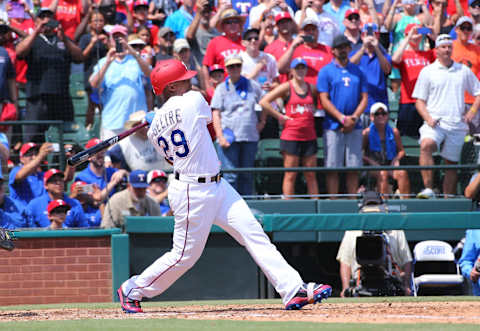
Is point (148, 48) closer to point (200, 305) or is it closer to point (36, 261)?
point (36, 261)

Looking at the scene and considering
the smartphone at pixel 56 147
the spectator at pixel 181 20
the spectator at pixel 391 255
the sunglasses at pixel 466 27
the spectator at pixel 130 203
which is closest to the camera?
the spectator at pixel 391 255

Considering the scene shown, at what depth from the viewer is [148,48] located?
1091 centimetres

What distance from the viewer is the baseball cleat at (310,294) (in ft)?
19.1

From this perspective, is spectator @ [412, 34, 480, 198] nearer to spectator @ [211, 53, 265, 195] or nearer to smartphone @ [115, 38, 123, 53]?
spectator @ [211, 53, 265, 195]

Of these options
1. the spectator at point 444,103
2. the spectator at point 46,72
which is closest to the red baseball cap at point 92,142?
the spectator at point 46,72

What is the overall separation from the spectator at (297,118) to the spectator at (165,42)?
1.67 metres

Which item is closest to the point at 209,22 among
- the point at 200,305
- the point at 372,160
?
the point at 372,160

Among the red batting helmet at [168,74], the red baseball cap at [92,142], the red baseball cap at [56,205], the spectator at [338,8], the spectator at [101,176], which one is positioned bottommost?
the red baseball cap at [56,205]

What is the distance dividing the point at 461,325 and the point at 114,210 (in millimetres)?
4588

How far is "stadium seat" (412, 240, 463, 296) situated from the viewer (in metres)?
8.93

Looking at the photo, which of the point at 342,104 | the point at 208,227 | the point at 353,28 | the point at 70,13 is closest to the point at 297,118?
the point at 342,104

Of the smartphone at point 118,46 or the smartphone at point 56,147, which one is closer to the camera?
the smartphone at point 56,147

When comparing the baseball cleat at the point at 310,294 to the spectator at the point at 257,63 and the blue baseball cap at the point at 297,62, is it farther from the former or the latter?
the spectator at the point at 257,63

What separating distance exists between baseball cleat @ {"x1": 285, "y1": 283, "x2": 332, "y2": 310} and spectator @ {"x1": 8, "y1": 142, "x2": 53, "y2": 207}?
167 inches
